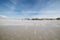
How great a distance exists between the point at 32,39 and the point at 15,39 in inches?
36.2

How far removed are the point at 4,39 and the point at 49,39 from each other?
7.94 feet

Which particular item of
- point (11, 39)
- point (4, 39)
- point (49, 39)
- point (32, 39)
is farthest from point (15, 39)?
point (49, 39)

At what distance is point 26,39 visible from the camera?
3.79 m

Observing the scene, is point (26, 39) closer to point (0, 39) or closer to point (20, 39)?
point (20, 39)

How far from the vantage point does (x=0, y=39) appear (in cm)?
378

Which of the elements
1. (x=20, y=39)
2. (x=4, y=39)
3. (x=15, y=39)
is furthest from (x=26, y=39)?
(x=4, y=39)

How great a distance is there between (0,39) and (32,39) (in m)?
1.72

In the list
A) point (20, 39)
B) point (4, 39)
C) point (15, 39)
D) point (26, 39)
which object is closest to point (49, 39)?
point (26, 39)

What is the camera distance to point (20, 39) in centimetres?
379

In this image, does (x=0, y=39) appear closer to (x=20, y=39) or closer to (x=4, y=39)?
(x=4, y=39)

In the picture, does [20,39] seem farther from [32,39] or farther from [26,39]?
[32,39]

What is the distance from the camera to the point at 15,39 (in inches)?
150

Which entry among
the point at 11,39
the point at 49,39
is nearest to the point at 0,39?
the point at 11,39

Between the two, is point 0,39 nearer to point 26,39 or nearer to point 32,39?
point 26,39
